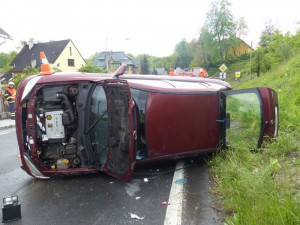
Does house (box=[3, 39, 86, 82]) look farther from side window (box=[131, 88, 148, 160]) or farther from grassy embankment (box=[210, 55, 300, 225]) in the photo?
grassy embankment (box=[210, 55, 300, 225])

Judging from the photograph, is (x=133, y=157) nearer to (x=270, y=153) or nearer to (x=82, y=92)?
(x=82, y=92)

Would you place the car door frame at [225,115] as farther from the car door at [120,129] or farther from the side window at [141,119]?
the car door at [120,129]

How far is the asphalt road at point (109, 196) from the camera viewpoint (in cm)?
283

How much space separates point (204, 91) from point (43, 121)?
2.57 m

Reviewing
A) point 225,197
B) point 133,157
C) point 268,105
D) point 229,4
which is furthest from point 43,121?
point 229,4

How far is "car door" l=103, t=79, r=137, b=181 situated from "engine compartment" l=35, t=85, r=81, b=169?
0.61 m

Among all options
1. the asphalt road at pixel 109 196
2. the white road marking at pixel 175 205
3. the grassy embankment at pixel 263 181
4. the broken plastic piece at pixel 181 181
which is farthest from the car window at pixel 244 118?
the white road marking at pixel 175 205

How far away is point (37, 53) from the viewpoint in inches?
1667

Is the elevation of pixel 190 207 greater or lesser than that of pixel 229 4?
lesser

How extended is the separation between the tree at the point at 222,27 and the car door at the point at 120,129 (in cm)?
5924

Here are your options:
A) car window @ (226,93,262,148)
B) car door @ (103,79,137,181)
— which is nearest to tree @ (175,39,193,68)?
car window @ (226,93,262,148)

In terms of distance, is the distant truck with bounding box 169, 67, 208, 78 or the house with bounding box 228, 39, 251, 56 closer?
the distant truck with bounding box 169, 67, 208, 78

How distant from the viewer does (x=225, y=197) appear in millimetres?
3072

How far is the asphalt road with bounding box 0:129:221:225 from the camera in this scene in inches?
112
